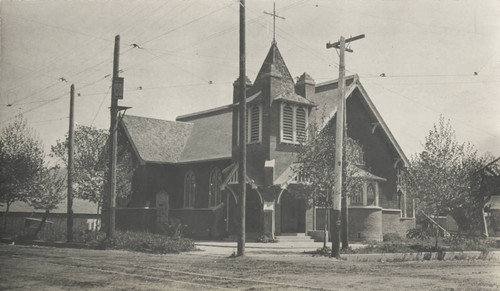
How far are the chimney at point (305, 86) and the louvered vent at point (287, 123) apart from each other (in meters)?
1.72

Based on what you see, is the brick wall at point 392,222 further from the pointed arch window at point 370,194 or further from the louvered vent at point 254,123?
the louvered vent at point 254,123

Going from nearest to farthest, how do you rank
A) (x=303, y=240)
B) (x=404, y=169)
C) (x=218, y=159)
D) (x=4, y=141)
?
(x=303, y=240) → (x=4, y=141) → (x=218, y=159) → (x=404, y=169)

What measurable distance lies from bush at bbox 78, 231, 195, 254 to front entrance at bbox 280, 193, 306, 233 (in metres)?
9.23

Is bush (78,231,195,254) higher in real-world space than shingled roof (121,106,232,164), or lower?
lower

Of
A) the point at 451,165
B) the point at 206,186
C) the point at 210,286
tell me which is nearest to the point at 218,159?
the point at 206,186

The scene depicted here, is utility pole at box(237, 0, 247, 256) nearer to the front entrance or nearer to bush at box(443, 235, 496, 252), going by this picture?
bush at box(443, 235, 496, 252)

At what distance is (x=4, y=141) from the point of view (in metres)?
33.5

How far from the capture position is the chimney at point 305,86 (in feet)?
111

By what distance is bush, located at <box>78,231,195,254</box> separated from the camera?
23500 millimetres

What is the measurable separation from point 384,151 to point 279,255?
60.6 ft

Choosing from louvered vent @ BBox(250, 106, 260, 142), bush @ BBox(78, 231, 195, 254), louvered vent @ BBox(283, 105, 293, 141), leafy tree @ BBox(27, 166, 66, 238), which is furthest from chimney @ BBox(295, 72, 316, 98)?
leafy tree @ BBox(27, 166, 66, 238)

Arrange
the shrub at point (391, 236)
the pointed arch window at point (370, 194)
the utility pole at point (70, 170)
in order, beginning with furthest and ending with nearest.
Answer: the pointed arch window at point (370, 194) < the shrub at point (391, 236) < the utility pole at point (70, 170)

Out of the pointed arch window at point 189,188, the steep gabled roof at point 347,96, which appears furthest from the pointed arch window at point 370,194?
the pointed arch window at point 189,188

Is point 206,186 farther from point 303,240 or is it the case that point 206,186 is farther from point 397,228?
point 397,228
